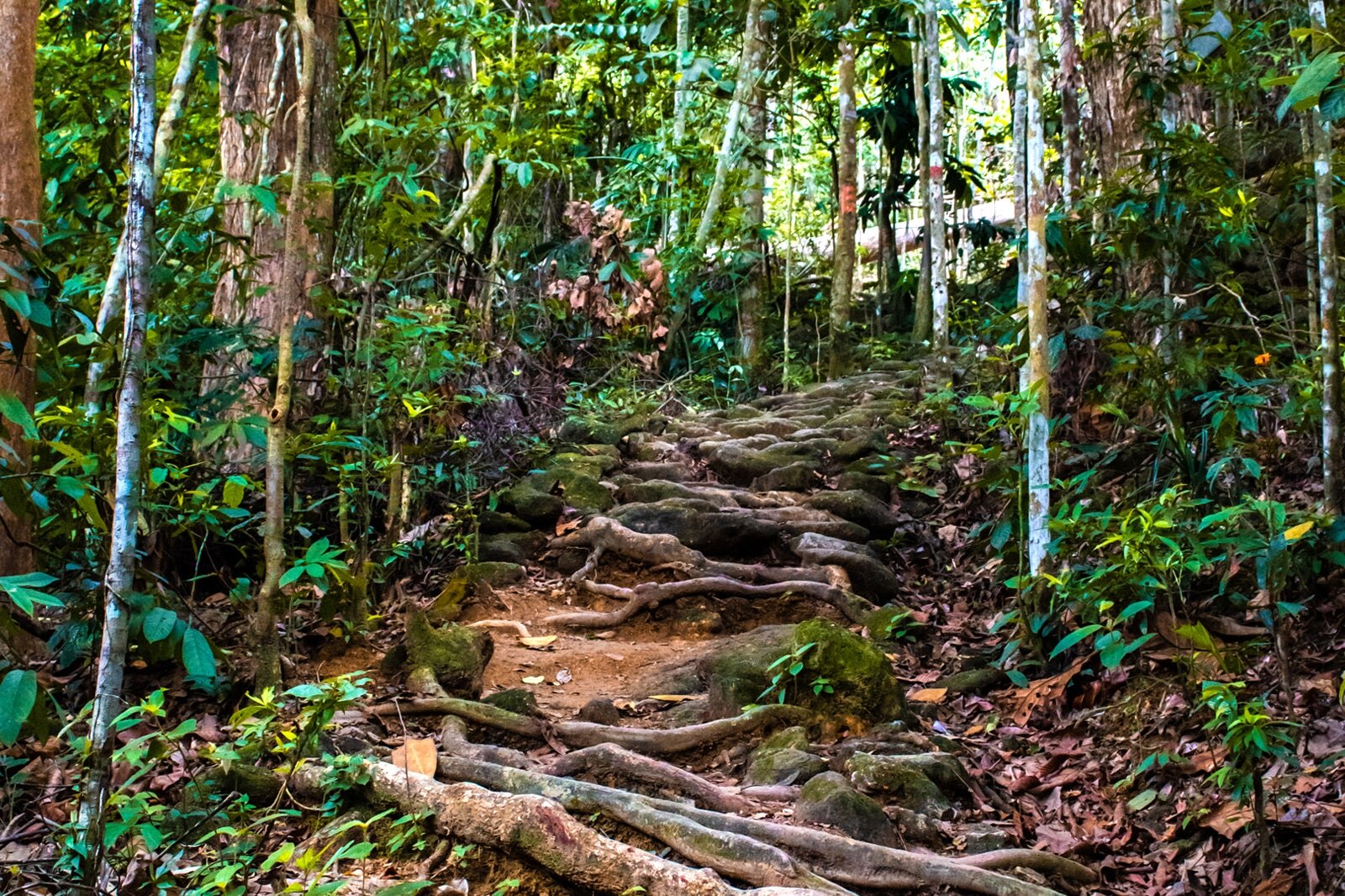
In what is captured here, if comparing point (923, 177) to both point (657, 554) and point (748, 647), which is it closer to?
point (657, 554)

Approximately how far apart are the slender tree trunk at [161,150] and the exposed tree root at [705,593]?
9.16ft

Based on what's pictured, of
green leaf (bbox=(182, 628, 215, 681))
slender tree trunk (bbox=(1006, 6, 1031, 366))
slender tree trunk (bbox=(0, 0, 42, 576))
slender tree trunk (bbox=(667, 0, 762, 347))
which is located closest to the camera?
green leaf (bbox=(182, 628, 215, 681))

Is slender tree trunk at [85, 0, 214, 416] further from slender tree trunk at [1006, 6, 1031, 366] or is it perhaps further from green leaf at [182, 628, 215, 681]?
slender tree trunk at [1006, 6, 1031, 366]

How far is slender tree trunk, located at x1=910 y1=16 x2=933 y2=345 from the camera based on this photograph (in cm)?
1160

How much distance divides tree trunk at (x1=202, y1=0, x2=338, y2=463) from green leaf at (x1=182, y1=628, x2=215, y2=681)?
51.6 inches

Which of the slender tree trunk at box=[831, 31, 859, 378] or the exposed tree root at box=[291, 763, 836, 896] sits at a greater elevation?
the slender tree trunk at box=[831, 31, 859, 378]

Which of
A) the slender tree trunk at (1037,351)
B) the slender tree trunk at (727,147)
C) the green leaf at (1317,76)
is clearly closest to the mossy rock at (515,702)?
the slender tree trunk at (1037,351)

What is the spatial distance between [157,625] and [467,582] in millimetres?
2795

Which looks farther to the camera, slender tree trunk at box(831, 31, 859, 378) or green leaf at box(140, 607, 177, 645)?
slender tree trunk at box(831, 31, 859, 378)

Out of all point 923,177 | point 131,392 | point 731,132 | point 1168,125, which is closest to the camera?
point 131,392

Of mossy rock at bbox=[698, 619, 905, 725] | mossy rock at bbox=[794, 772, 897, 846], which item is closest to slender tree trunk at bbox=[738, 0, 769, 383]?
mossy rock at bbox=[698, 619, 905, 725]

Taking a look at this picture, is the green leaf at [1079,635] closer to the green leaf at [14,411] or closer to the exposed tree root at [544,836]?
the exposed tree root at [544,836]

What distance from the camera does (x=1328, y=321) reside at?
3963 millimetres

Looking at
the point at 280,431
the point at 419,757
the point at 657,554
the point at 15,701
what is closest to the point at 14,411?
the point at 15,701
